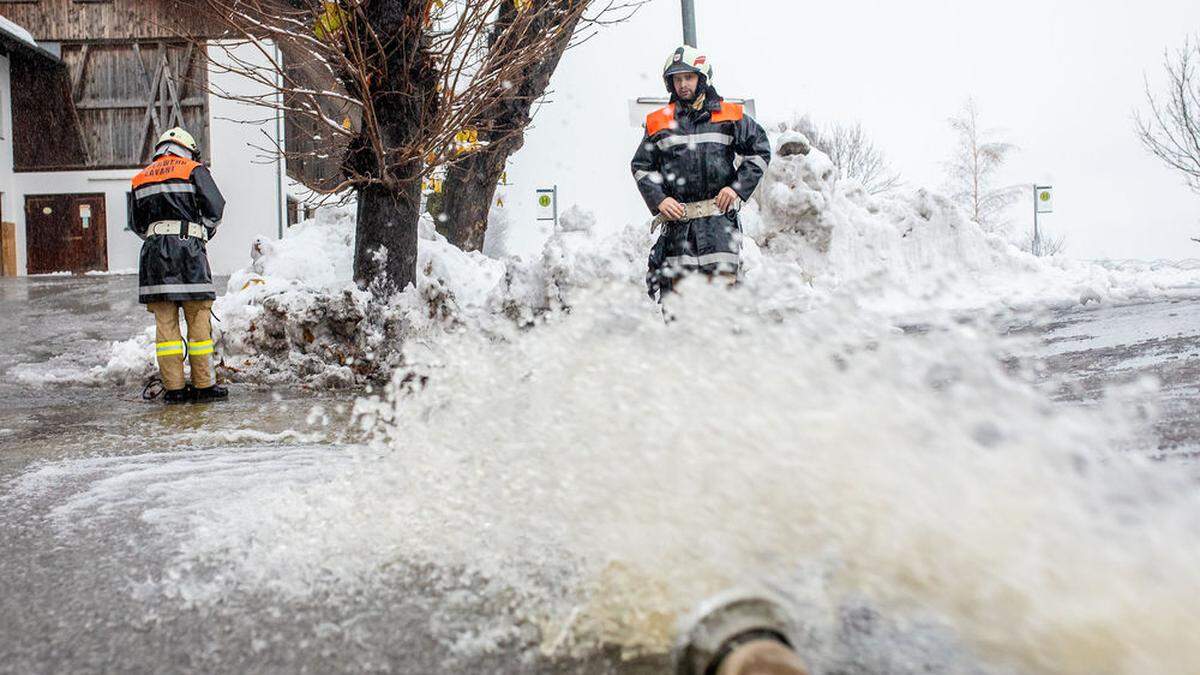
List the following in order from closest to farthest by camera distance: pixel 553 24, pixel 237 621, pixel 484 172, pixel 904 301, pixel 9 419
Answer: pixel 237 621 < pixel 9 419 < pixel 553 24 < pixel 484 172 < pixel 904 301

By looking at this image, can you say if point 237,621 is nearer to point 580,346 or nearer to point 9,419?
point 580,346

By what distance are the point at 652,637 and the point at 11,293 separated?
50.8 feet

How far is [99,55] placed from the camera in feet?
73.7

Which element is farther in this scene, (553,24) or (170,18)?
(170,18)

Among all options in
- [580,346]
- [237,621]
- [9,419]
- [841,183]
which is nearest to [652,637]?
[237,621]

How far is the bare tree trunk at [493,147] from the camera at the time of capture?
29.1 ft

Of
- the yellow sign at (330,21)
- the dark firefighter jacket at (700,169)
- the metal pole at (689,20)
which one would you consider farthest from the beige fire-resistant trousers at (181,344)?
the metal pole at (689,20)

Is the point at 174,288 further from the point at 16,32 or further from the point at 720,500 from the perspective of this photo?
the point at 16,32

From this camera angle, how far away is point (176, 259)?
6.72 meters

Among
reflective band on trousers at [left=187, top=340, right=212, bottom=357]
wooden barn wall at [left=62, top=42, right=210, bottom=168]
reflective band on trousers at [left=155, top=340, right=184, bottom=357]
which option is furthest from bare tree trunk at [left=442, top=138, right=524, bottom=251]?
wooden barn wall at [left=62, top=42, right=210, bottom=168]

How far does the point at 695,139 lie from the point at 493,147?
459 cm

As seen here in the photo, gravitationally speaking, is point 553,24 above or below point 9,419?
above

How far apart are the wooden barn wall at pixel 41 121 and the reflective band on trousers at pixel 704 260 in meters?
21.0

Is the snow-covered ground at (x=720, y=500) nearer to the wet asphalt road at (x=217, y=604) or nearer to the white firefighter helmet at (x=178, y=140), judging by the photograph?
the wet asphalt road at (x=217, y=604)
